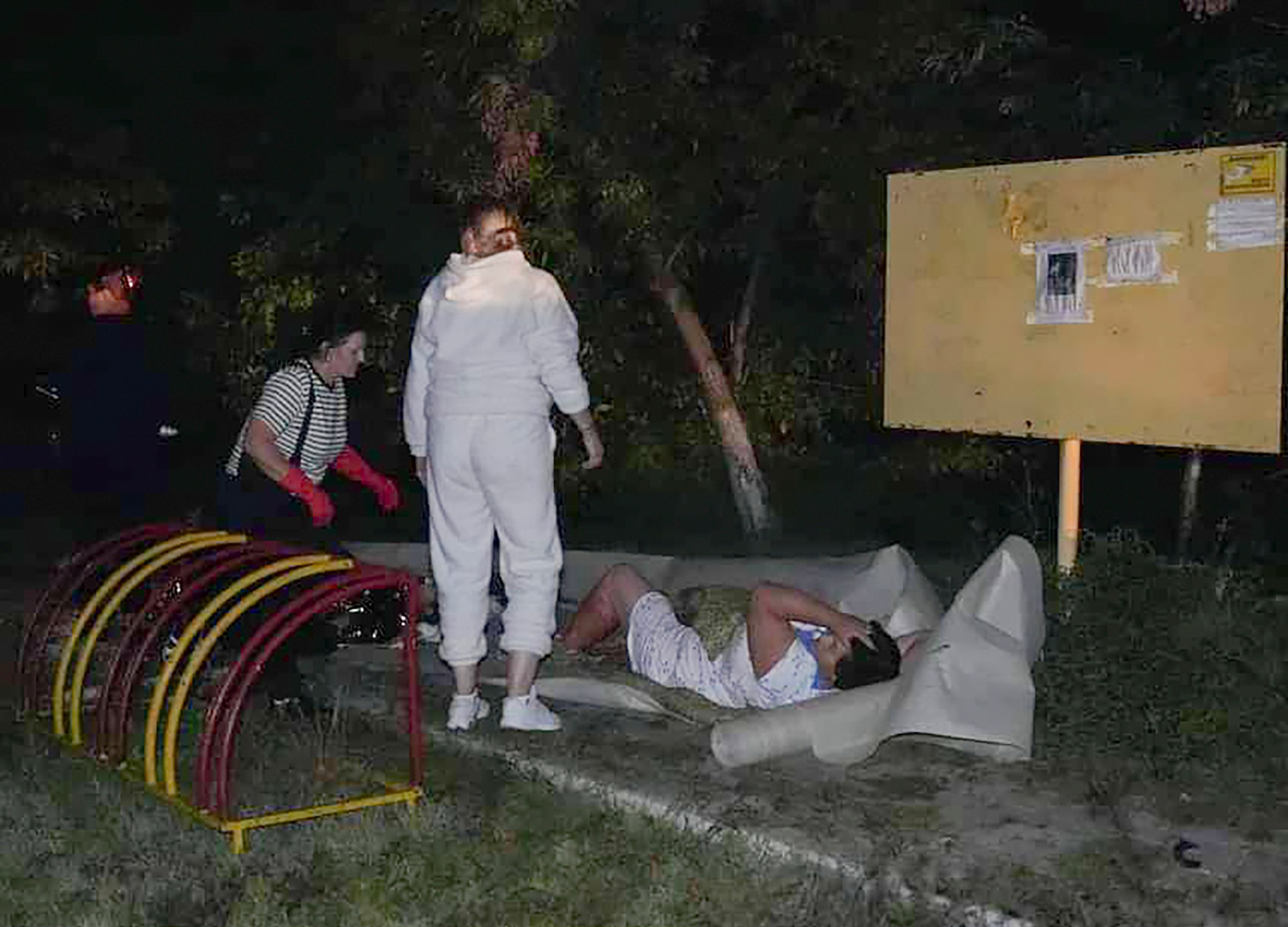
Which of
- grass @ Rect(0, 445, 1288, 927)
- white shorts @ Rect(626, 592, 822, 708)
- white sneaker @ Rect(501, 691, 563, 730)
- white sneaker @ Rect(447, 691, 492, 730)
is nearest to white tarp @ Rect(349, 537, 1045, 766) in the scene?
white shorts @ Rect(626, 592, 822, 708)

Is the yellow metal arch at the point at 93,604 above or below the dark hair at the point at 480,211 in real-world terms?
below

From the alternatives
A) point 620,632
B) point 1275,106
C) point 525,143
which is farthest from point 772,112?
point 620,632

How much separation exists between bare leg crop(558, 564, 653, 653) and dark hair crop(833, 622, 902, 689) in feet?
3.77

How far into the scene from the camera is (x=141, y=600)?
834 cm

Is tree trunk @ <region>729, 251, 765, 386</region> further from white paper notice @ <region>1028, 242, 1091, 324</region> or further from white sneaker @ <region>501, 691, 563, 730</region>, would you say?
white sneaker @ <region>501, 691, 563, 730</region>

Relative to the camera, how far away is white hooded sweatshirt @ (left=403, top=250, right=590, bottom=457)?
19.0ft

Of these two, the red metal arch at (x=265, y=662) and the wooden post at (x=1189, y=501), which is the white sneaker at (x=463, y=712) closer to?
the red metal arch at (x=265, y=662)

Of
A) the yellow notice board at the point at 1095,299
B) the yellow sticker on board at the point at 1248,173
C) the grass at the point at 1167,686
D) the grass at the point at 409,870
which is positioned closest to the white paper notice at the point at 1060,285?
the yellow notice board at the point at 1095,299

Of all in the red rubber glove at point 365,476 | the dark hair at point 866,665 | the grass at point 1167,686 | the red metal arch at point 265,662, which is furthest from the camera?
the red rubber glove at point 365,476

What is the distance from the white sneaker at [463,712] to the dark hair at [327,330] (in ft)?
4.75

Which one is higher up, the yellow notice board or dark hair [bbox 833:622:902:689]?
the yellow notice board

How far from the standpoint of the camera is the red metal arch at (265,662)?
507 centimetres

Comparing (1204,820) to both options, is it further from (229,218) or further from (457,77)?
(229,218)

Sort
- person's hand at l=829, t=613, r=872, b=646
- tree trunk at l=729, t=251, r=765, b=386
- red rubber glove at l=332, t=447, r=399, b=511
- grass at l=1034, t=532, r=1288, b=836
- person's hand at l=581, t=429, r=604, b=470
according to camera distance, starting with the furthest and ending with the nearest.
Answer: tree trunk at l=729, t=251, r=765, b=386 → red rubber glove at l=332, t=447, r=399, b=511 → person's hand at l=829, t=613, r=872, b=646 → person's hand at l=581, t=429, r=604, b=470 → grass at l=1034, t=532, r=1288, b=836
